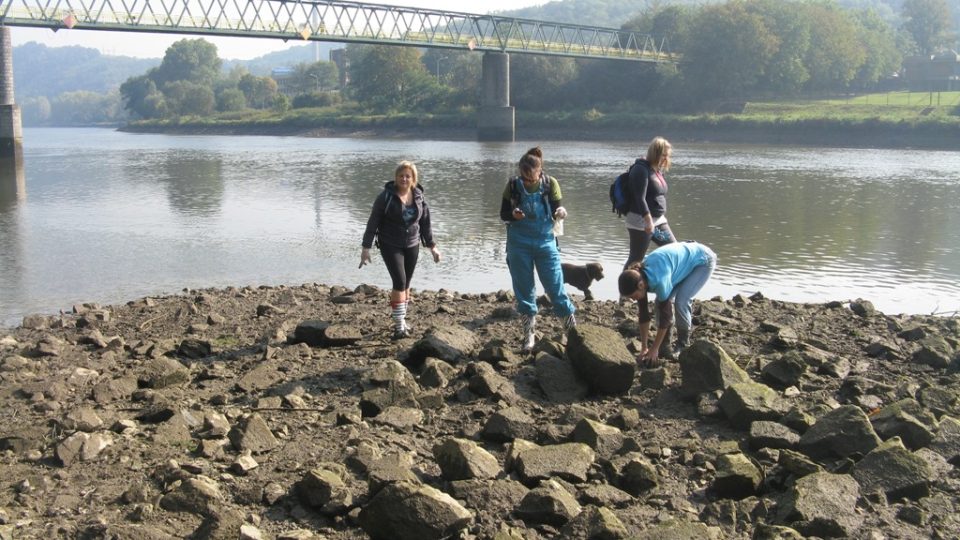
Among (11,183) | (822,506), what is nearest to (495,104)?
(11,183)

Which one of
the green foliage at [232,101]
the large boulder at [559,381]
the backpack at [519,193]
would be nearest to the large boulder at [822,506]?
the large boulder at [559,381]

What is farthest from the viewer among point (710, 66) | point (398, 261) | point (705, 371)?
point (710, 66)

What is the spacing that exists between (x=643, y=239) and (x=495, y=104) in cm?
9337

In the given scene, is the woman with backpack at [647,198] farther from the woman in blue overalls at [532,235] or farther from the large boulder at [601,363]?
the large boulder at [601,363]

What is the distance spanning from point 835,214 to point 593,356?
71.0 ft

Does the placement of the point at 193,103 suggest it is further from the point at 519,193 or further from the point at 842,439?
the point at 842,439

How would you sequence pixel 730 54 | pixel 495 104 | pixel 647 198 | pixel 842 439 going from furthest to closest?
pixel 730 54 → pixel 495 104 → pixel 647 198 → pixel 842 439

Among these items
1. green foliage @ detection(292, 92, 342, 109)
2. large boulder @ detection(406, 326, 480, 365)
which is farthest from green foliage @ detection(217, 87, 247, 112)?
large boulder @ detection(406, 326, 480, 365)

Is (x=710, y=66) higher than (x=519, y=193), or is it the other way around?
(x=710, y=66)

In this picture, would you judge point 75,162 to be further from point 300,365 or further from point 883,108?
point 883,108

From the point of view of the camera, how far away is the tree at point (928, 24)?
147m

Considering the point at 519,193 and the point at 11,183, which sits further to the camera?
the point at 11,183

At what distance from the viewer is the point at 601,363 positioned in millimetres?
7855

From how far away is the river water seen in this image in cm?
1669
